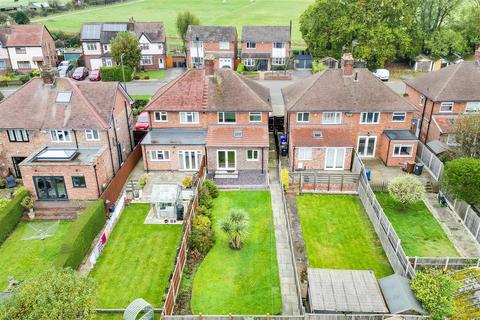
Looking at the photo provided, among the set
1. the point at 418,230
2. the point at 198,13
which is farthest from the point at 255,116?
the point at 198,13

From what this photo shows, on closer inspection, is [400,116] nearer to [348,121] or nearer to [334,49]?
[348,121]

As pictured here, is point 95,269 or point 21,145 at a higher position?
point 21,145

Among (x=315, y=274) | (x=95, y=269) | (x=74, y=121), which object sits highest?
(x=74, y=121)

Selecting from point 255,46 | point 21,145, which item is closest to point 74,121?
point 21,145

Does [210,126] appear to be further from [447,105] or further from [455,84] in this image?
[455,84]

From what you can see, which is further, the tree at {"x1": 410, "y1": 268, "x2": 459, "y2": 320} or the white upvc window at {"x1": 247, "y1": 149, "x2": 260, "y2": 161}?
the white upvc window at {"x1": 247, "y1": 149, "x2": 260, "y2": 161}

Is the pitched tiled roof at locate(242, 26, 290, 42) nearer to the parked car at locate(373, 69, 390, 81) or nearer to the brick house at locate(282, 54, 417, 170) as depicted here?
the parked car at locate(373, 69, 390, 81)

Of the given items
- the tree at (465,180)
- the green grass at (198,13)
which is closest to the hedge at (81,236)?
the tree at (465,180)

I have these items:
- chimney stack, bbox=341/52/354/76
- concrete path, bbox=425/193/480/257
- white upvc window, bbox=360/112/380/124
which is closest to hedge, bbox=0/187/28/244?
white upvc window, bbox=360/112/380/124
